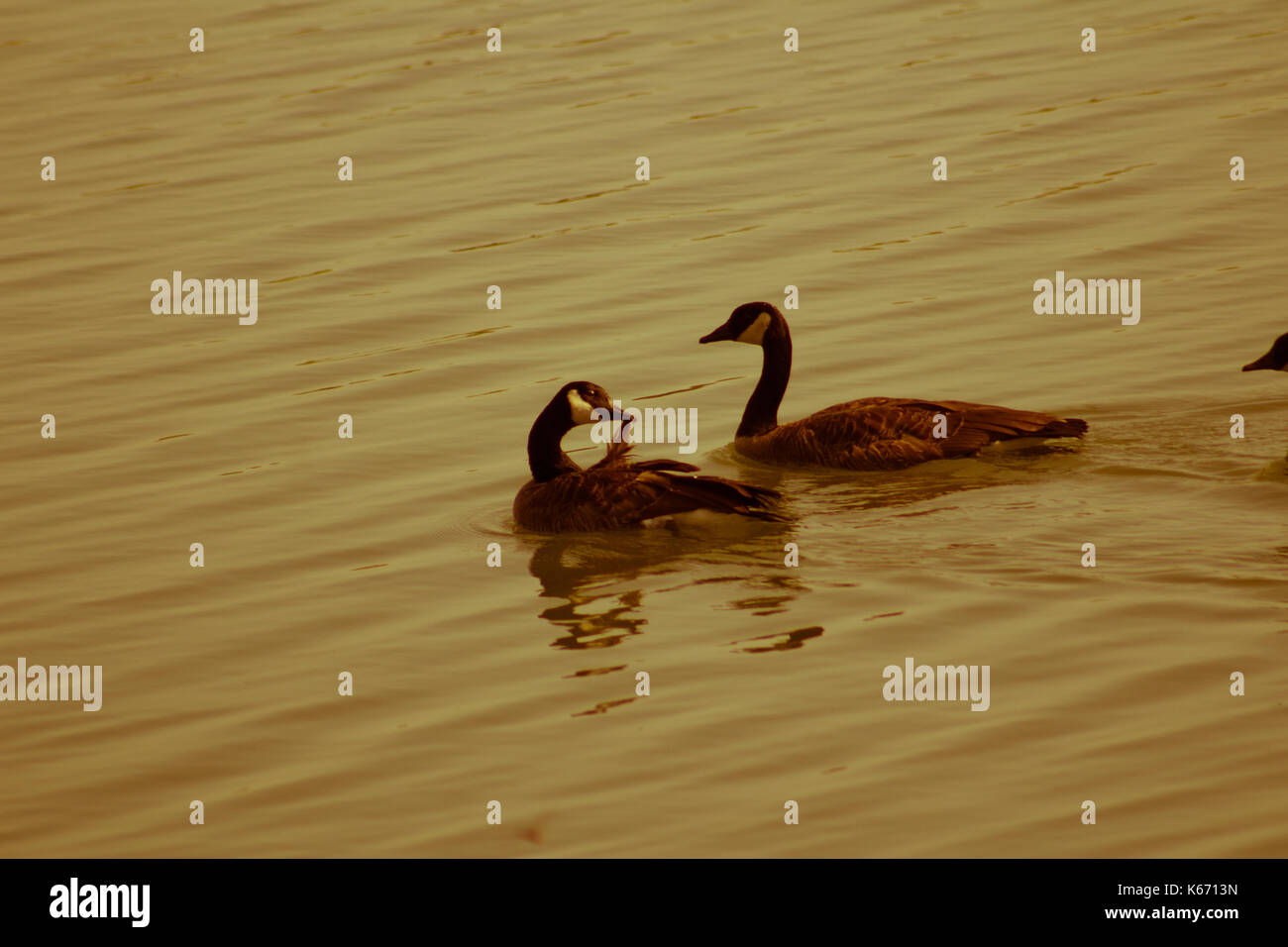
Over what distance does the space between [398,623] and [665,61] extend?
14707 mm

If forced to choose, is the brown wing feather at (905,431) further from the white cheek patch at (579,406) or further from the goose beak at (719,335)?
the white cheek patch at (579,406)

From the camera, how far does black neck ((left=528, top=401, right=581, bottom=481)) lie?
1259cm

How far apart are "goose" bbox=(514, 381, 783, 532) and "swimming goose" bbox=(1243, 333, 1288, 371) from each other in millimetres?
3554

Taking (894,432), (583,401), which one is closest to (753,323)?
(894,432)

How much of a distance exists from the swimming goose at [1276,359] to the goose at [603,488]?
3.55m

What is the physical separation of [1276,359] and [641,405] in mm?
4907

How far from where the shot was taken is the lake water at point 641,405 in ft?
28.3

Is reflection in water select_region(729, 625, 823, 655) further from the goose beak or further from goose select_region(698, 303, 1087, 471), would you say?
the goose beak

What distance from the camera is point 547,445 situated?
12.6m

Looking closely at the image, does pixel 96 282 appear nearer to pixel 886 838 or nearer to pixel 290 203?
pixel 290 203

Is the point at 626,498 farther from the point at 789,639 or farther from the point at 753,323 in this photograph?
the point at 753,323

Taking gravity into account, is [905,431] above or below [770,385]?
below

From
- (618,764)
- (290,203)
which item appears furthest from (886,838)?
(290,203)

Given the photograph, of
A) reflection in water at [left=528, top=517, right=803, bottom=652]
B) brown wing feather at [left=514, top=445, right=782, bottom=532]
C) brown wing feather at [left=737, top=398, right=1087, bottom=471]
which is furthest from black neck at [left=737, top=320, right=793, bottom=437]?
reflection in water at [left=528, top=517, right=803, bottom=652]
